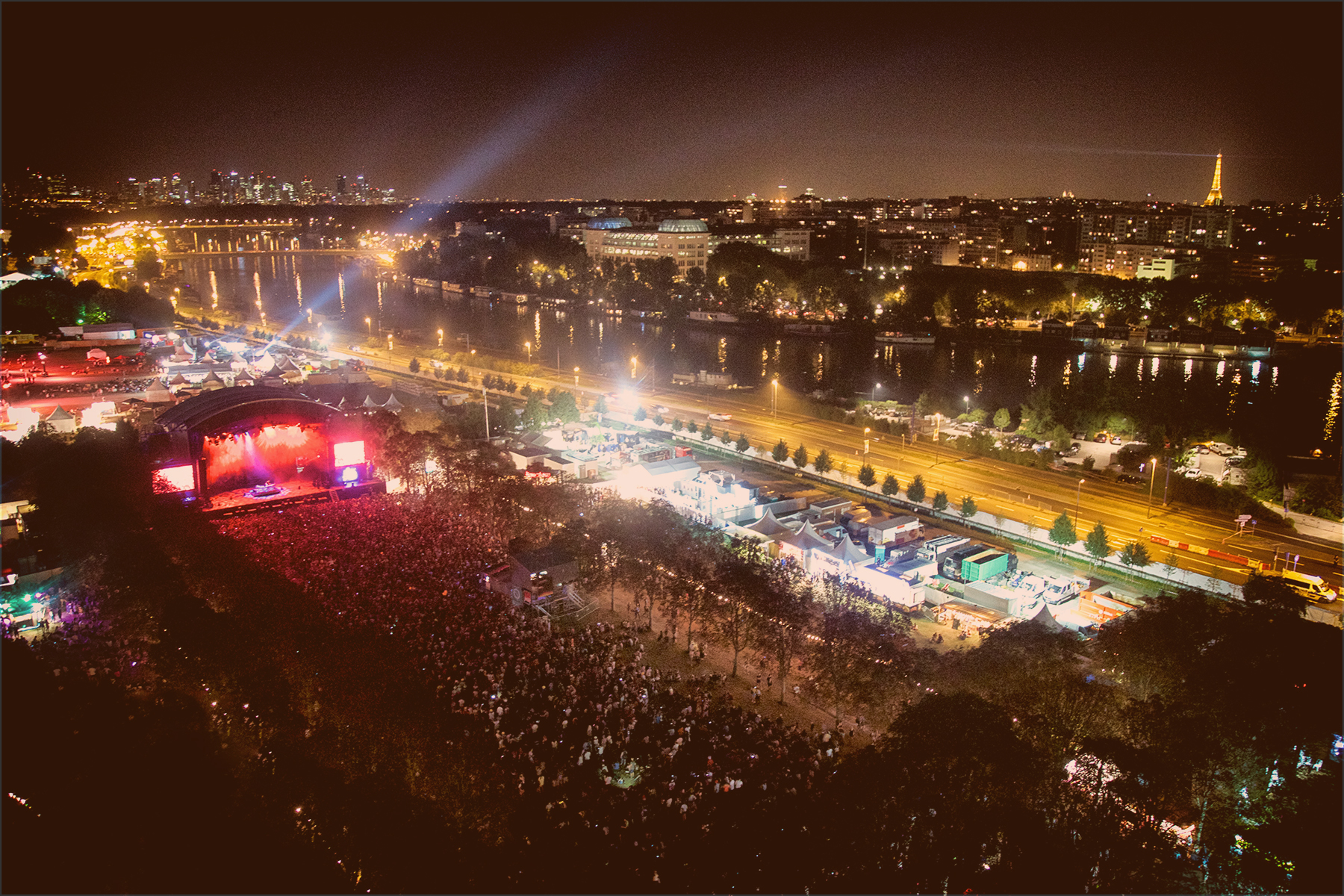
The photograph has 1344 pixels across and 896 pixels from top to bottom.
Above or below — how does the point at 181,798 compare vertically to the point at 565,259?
below

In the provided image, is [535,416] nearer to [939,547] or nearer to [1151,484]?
[939,547]

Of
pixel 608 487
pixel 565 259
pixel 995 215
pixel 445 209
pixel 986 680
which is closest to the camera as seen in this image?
pixel 986 680

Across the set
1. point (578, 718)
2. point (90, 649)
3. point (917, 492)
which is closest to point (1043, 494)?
point (917, 492)

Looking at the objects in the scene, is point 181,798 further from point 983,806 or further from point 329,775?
point 983,806

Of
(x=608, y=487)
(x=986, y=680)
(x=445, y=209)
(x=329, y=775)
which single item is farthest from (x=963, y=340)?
(x=445, y=209)

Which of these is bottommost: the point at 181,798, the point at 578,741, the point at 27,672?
the point at 578,741

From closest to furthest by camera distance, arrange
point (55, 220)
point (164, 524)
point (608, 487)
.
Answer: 1. point (164, 524)
2. point (608, 487)
3. point (55, 220)

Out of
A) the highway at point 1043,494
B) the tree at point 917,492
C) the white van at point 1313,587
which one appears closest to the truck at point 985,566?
the highway at point 1043,494
